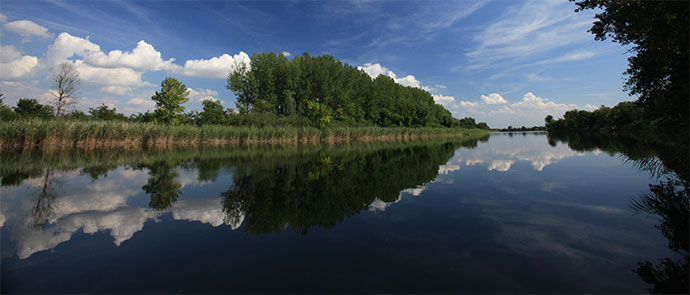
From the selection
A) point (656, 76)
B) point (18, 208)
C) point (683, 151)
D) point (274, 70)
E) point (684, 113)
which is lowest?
point (18, 208)

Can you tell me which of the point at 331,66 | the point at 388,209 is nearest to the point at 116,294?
the point at 388,209

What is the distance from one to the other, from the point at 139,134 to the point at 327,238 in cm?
2392

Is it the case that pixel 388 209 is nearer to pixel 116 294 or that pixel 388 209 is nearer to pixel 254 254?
pixel 254 254

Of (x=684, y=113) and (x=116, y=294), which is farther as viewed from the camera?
(x=684, y=113)

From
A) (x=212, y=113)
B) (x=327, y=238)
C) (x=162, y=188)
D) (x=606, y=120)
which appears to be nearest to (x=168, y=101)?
(x=212, y=113)

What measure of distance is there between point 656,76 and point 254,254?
1175cm

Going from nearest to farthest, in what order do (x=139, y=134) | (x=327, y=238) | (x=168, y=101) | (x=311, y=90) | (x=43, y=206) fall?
(x=327, y=238) < (x=43, y=206) < (x=139, y=134) < (x=168, y=101) < (x=311, y=90)

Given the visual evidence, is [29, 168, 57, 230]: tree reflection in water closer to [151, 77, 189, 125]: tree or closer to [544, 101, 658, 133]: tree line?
[151, 77, 189, 125]: tree

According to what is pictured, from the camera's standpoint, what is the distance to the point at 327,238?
3482 millimetres

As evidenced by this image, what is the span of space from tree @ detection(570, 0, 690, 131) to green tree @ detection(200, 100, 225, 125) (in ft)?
131

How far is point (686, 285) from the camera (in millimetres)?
2250

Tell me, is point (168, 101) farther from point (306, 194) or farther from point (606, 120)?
point (606, 120)

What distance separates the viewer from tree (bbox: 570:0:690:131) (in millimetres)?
5949

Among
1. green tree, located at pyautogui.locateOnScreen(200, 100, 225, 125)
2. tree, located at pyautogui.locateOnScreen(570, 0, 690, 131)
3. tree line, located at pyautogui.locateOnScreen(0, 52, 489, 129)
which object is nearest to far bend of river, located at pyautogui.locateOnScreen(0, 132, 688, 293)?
tree, located at pyautogui.locateOnScreen(570, 0, 690, 131)
